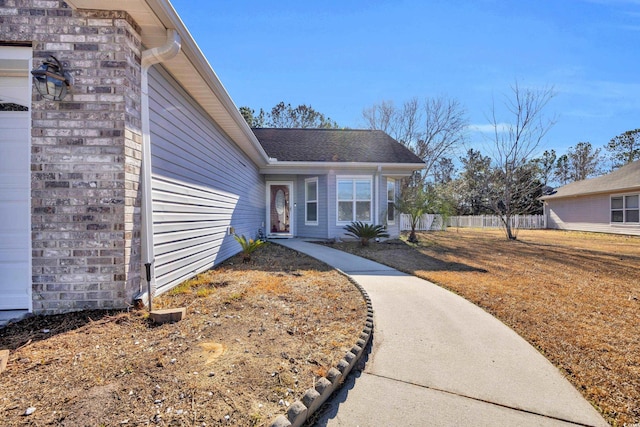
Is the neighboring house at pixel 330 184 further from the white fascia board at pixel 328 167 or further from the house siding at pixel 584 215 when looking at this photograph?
the house siding at pixel 584 215

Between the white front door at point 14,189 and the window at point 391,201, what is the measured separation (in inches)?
384

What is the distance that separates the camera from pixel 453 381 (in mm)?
2135

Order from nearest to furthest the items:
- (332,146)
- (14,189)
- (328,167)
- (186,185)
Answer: (14,189)
(186,185)
(328,167)
(332,146)

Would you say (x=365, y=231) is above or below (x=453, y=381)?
above

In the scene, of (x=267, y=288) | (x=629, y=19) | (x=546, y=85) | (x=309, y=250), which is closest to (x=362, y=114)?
(x=546, y=85)

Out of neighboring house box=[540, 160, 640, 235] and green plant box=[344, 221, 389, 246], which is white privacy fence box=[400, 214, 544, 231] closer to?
neighboring house box=[540, 160, 640, 235]

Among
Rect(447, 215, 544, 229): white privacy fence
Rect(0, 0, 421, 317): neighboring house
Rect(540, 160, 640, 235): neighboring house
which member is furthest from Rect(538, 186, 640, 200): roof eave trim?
Rect(0, 0, 421, 317): neighboring house

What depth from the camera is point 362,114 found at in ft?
74.5

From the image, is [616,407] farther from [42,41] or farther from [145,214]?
[42,41]

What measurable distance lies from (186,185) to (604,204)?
71.3ft

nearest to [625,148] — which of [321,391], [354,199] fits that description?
[354,199]

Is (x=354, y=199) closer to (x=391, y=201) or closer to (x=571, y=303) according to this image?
(x=391, y=201)

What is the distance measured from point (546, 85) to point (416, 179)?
35.1 ft

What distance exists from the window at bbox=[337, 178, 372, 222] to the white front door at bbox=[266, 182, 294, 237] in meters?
2.04
